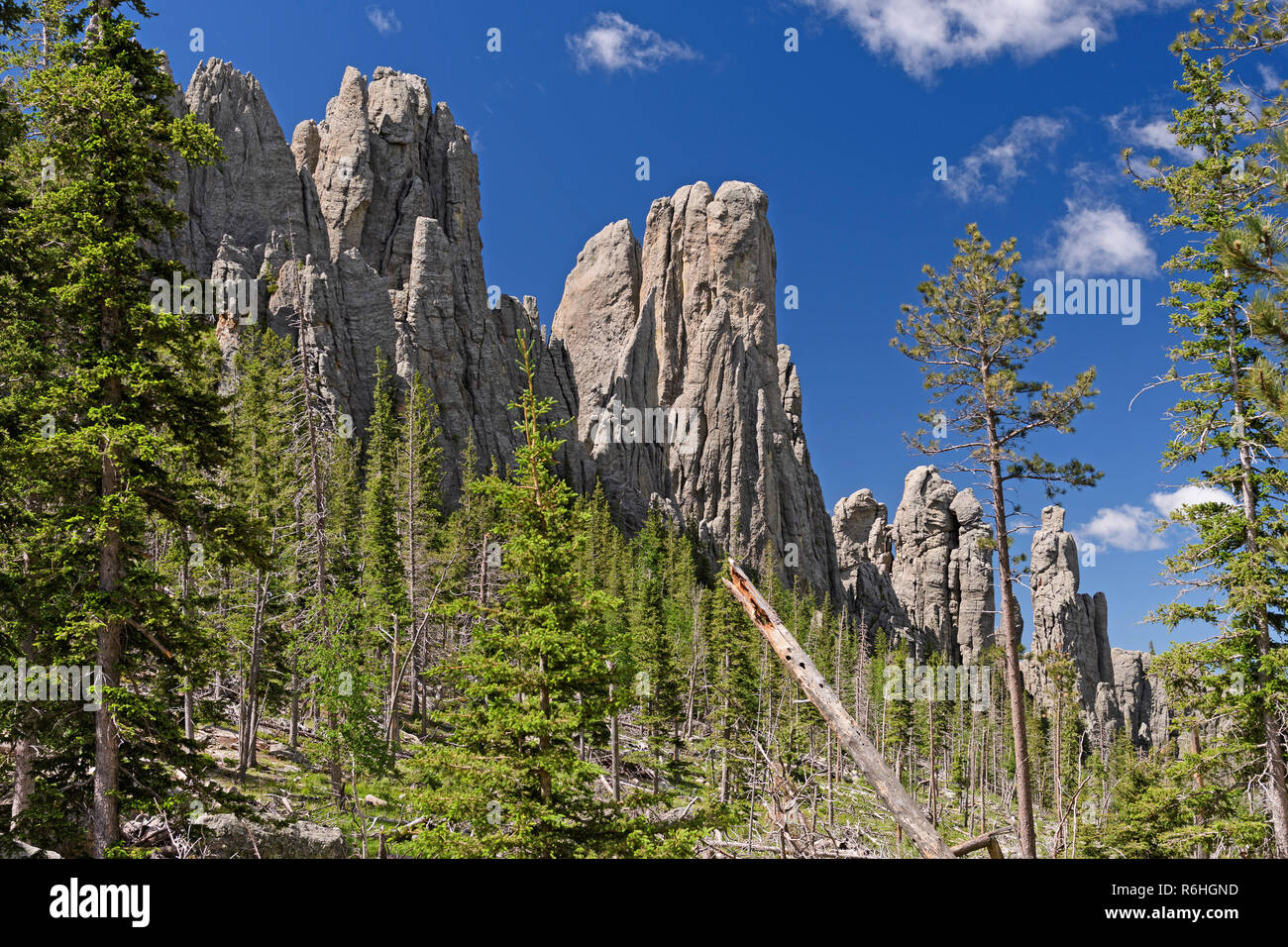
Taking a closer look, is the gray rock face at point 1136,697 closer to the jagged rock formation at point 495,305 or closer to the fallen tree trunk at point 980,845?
the jagged rock formation at point 495,305

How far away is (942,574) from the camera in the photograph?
121000 mm

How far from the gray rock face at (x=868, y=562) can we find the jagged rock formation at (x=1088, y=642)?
64.7 feet

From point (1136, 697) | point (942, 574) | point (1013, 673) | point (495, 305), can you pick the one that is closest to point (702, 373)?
point (495, 305)

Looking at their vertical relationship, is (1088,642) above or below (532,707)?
below

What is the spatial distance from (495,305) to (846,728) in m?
93.8

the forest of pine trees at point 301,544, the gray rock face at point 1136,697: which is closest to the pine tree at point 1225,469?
the forest of pine trees at point 301,544

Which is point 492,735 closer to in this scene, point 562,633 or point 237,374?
point 562,633

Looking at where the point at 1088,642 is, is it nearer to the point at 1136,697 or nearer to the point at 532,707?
the point at 1136,697

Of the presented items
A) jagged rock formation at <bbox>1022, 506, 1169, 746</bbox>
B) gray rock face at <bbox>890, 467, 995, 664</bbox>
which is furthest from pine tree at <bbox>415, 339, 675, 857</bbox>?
gray rock face at <bbox>890, 467, 995, 664</bbox>

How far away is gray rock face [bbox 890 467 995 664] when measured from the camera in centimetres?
11694

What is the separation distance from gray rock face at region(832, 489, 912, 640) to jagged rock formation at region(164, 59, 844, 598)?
6.32 m
